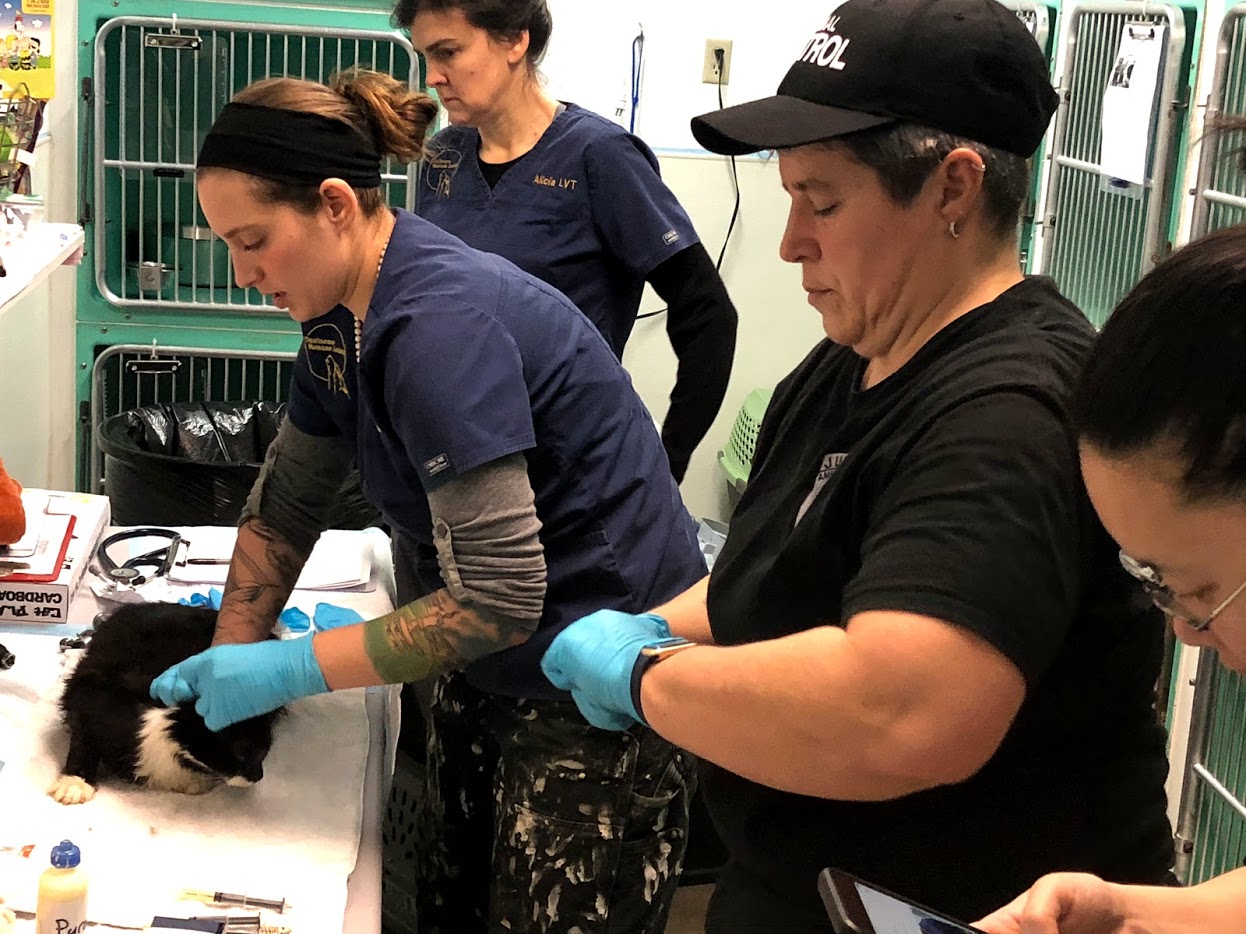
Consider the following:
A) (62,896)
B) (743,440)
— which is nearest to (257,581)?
(62,896)

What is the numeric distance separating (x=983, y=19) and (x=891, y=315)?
0.22m

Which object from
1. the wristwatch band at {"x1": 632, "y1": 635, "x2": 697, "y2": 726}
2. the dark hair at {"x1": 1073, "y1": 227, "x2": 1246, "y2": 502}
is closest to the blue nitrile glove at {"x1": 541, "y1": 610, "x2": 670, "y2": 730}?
the wristwatch band at {"x1": 632, "y1": 635, "x2": 697, "y2": 726}

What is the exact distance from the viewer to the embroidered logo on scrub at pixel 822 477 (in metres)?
1.02

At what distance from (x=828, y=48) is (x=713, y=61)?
2.59m

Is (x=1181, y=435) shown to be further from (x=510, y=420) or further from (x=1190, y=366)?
(x=510, y=420)

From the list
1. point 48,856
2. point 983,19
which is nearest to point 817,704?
point 983,19

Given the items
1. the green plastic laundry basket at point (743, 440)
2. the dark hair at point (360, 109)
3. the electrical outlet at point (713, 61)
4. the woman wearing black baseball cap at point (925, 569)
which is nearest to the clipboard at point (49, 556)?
the dark hair at point (360, 109)

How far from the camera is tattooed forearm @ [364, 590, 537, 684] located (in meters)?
1.42

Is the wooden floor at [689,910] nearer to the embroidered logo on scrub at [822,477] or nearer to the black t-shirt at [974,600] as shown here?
the black t-shirt at [974,600]

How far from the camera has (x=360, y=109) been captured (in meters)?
1.54

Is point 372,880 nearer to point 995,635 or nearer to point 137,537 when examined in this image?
point 995,635

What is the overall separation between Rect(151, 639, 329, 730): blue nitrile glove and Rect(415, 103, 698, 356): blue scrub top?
3.09ft

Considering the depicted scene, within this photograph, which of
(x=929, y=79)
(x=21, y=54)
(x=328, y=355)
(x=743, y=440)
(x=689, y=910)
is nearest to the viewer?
(x=929, y=79)

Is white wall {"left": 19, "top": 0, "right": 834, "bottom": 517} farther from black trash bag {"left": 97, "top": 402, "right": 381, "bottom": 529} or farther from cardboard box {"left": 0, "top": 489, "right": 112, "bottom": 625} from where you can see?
cardboard box {"left": 0, "top": 489, "right": 112, "bottom": 625}
